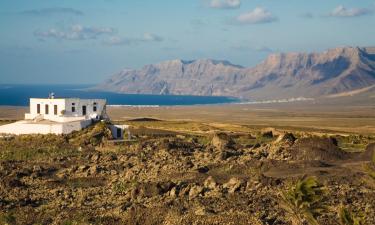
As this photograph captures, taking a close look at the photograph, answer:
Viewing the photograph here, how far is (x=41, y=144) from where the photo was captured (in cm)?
5434

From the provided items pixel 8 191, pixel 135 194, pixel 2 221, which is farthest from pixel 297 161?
pixel 2 221

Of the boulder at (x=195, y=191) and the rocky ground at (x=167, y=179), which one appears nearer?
the rocky ground at (x=167, y=179)

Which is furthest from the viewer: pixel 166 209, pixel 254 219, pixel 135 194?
pixel 135 194

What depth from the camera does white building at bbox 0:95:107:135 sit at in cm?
5903

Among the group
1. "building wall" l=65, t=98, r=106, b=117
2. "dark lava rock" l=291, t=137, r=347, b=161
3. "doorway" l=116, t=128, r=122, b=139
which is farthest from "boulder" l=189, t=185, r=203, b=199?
"building wall" l=65, t=98, r=106, b=117

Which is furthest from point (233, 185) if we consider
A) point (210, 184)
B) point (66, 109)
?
point (66, 109)

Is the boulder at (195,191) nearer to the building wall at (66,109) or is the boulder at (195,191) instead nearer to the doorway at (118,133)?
the doorway at (118,133)

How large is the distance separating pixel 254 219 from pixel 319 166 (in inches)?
608

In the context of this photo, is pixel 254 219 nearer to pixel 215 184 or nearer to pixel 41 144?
pixel 215 184

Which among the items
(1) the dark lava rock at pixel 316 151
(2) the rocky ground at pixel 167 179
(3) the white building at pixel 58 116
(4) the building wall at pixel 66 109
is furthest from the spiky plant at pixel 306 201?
(4) the building wall at pixel 66 109

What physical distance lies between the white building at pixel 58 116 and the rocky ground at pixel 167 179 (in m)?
1.78

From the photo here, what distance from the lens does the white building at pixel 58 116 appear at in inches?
2324

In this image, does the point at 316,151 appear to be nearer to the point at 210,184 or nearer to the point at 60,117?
the point at 210,184

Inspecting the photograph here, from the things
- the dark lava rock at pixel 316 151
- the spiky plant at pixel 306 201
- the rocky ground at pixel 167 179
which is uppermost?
the spiky plant at pixel 306 201
